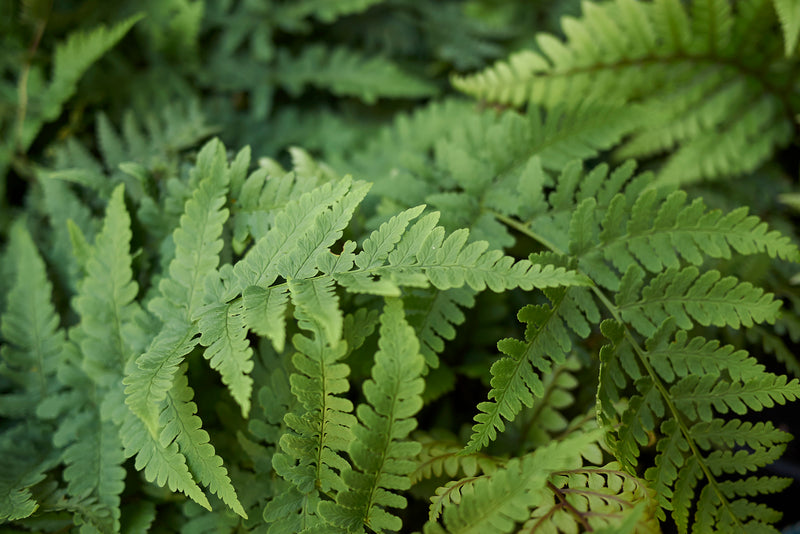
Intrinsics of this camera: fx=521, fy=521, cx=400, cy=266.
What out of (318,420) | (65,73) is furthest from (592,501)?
(65,73)

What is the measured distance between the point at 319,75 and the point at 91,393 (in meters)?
1.46

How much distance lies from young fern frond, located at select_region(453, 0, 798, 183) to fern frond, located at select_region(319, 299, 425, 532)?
1.10m

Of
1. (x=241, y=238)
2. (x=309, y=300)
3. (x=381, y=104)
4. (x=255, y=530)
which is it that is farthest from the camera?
(x=381, y=104)

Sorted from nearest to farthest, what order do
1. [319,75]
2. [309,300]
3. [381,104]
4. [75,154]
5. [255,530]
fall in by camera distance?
1. [309,300]
2. [255,530]
3. [75,154]
4. [319,75]
5. [381,104]

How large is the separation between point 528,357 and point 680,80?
1.28 meters

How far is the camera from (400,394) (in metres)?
1.04

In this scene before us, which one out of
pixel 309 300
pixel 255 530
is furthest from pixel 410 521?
pixel 309 300

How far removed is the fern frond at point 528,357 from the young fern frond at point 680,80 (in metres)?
0.84

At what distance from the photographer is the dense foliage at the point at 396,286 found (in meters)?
1.06

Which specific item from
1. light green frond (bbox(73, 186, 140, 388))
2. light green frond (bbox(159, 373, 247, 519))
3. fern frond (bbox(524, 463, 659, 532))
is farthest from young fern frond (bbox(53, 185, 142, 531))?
fern frond (bbox(524, 463, 659, 532))

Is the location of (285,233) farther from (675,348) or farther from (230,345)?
(675,348)

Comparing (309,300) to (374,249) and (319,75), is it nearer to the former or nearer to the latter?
(374,249)

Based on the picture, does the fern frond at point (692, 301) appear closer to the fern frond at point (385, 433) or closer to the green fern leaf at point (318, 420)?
the fern frond at point (385, 433)

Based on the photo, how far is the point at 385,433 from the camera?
3.44 ft
